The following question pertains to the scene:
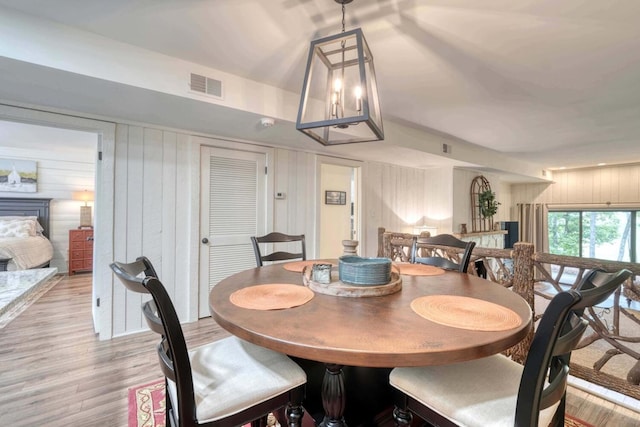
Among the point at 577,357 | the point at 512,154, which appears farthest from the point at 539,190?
the point at 577,357

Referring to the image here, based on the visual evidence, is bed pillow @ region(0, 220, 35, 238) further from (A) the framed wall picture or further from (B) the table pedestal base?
(B) the table pedestal base

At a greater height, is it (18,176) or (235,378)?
(18,176)

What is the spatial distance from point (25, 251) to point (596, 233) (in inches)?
443

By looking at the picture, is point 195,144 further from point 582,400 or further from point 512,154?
point 512,154

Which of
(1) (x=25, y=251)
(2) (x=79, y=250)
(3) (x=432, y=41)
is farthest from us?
(2) (x=79, y=250)

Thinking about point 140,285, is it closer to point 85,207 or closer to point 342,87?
point 342,87

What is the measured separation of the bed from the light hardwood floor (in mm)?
1514

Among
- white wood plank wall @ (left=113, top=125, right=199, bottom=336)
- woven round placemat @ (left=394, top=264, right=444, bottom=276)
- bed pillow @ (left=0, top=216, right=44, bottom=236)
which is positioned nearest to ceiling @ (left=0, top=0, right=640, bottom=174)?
white wood plank wall @ (left=113, top=125, right=199, bottom=336)

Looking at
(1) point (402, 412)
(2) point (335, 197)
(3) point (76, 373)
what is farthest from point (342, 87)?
(2) point (335, 197)

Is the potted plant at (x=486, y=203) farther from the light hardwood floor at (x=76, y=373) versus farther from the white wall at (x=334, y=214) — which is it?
the light hardwood floor at (x=76, y=373)

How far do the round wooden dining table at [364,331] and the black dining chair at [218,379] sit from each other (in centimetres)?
16

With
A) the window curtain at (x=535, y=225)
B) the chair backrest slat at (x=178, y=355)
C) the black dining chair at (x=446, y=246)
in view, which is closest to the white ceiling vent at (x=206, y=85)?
the chair backrest slat at (x=178, y=355)

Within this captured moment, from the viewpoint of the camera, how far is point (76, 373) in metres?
2.16

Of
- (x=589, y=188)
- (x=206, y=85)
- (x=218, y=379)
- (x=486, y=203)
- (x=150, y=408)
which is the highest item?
(x=206, y=85)
